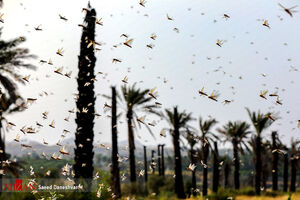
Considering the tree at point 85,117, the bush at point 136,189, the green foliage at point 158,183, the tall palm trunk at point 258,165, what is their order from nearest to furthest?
the tree at point 85,117 → the bush at point 136,189 → the tall palm trunk at point 258,165 → the green foliage at point 158,183

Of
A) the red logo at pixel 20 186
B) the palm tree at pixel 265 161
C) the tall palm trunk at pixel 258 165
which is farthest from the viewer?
the palm tree at pixel 265 161

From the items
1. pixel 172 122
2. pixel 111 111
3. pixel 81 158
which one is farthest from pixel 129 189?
pixel 81 158

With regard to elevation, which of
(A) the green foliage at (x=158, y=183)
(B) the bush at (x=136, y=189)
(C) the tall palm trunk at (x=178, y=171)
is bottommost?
(A) the green foliage at (x=158, y=183)

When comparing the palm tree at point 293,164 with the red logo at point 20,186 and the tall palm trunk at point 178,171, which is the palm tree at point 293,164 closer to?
the tall palm trunk at point 178,171

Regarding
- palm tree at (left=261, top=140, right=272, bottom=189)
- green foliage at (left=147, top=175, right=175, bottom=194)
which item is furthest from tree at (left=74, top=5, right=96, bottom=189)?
palm tree at (left=261, top=140, right=272, bottom=189)

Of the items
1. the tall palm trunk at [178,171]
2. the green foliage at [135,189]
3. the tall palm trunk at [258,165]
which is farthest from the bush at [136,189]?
the tall palm trunk at [258,165]

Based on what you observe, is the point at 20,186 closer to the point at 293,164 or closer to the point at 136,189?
the point at 136,189

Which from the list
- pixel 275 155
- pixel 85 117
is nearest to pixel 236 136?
pixel 275 155

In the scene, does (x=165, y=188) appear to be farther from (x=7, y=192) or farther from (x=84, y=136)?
(x=7, y=192)
